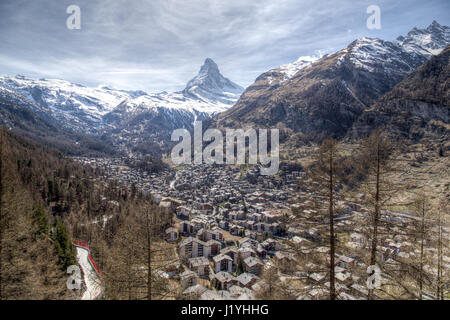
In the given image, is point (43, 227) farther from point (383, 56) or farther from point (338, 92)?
point (383, 56)

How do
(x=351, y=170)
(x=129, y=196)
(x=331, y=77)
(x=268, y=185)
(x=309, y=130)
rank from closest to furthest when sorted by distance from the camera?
1. (x=351, y=170)
2. (x=129, y=196)
3. (x=268, y=185)
4. (x=309, y=130)
5. (x=331, y=77)

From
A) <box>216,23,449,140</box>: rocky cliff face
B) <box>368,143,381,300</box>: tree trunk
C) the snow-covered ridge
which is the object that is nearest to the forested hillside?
<box>368,143,381,300</box>: tree trunk

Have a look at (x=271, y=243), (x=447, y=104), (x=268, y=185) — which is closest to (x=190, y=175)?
(x=268, y=185)

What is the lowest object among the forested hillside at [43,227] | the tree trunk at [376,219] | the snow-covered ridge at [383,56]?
the forested hillside at [43,227]

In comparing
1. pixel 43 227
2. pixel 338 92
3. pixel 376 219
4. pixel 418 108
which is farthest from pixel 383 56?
pixel 43 227

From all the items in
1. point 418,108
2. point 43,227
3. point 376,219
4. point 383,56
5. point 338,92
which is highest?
point 383,56

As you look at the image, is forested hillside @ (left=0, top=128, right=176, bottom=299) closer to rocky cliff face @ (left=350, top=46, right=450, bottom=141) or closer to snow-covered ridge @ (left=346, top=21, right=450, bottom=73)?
rocky cliff face @ (left=350, top=46, right=450, bottom=141)

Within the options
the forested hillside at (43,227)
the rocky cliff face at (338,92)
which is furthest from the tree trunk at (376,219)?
the rocky cliff face at (338,92)

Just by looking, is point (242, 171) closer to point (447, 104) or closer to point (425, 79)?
point (447, 104)

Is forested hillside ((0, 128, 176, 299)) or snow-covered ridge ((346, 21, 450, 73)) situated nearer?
forested hillside ((0, 128, 176, 299))

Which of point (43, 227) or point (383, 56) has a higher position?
point (383, 56)

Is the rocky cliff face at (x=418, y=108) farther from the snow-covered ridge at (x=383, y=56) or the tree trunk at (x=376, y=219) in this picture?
the tree trunk at (x=376, y=219)
